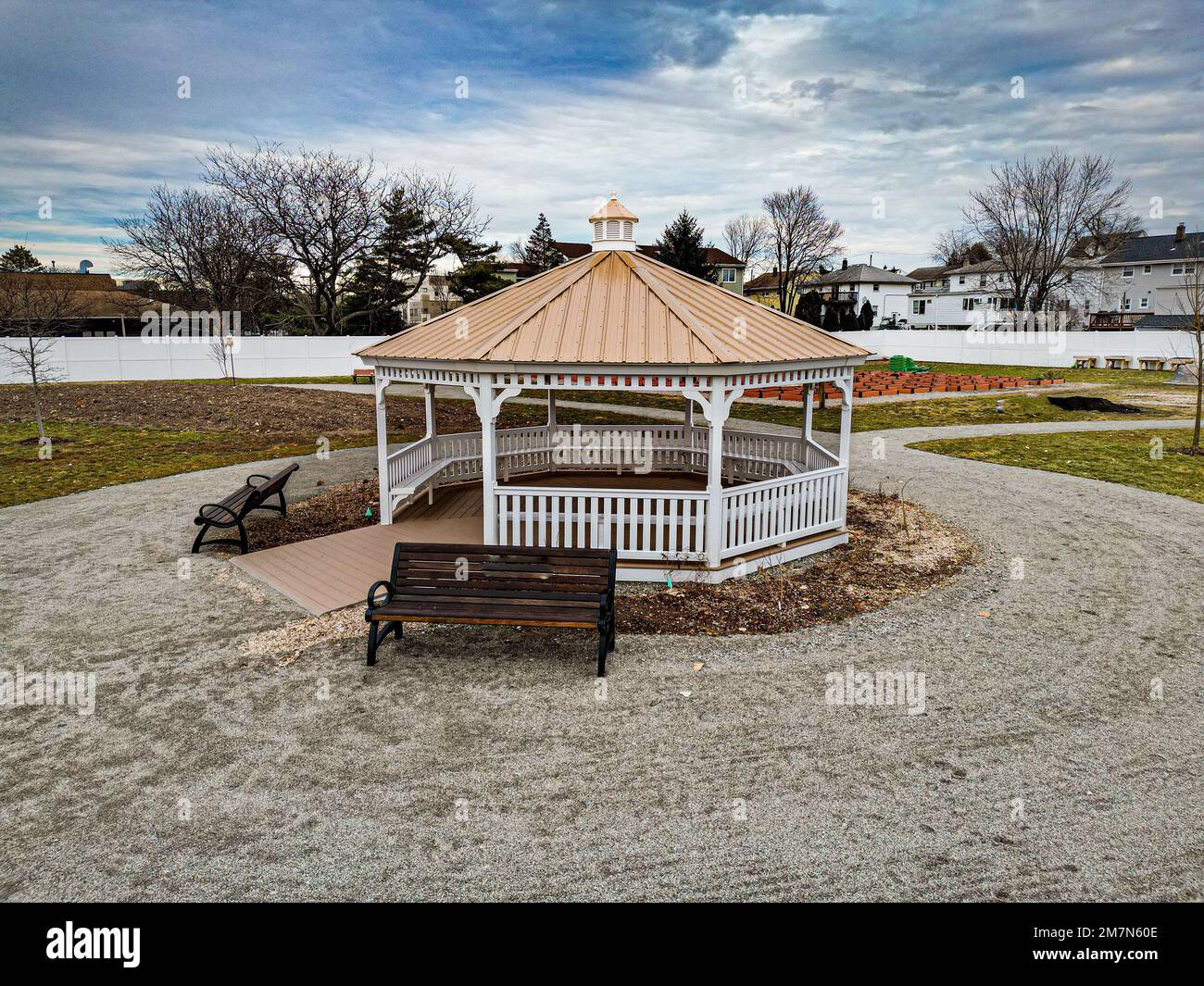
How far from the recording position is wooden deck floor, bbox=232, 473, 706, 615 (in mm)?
8805

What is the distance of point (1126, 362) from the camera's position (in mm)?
40625

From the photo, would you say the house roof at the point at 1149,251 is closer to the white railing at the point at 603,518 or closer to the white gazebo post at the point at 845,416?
the white gazebo post at the point at 845,416

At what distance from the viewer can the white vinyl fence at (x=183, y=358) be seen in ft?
107

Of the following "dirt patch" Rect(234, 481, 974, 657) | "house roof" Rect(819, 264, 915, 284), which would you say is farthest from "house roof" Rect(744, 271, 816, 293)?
"dirt patch" Rect(234, 481, 974, 657)

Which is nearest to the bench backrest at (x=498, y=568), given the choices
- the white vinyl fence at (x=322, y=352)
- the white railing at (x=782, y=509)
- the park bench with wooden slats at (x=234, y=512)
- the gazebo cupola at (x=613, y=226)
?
the white railing at (x=782, y=509)

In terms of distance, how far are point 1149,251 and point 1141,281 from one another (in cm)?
229

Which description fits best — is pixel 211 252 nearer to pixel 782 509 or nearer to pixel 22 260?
pixel 22 260

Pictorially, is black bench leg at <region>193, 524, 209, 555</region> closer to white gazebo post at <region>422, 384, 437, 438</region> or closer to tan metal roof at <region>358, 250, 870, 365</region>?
tan metal roof at <region>358, 250, 870, 365</region>

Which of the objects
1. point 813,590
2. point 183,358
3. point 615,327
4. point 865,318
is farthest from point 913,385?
point 183,358

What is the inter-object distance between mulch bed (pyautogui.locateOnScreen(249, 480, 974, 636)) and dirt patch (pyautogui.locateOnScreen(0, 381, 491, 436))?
10.3 m

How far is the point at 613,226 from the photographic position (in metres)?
11.9

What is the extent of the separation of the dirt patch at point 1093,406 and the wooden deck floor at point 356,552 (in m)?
19.3
